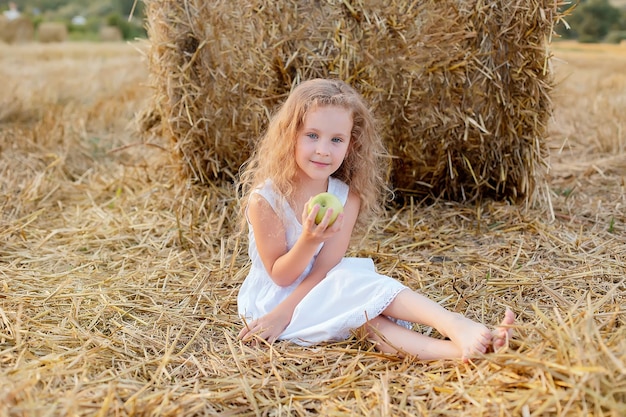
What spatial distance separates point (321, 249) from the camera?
227cm

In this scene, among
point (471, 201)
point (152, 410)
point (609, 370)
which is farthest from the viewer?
point (471, 201)

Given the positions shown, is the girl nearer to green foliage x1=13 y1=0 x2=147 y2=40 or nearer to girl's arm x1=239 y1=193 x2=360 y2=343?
girl's arm x1=239 y1=193 x2=360 y2=343

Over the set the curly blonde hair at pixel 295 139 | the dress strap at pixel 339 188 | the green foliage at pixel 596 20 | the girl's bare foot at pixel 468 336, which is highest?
the green foliage at pixel 596 20

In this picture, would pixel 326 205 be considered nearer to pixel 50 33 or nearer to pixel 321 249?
pixel 321 249

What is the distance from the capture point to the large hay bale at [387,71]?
2.82 metres

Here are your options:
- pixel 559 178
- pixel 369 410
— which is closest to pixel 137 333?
pixel 369 410

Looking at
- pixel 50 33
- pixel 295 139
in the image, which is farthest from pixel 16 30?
pixel 295 139

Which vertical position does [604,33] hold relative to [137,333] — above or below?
above

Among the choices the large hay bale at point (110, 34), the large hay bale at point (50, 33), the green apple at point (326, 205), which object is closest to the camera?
the green apple at point (326, 205)

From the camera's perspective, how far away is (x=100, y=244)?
9.94 ft

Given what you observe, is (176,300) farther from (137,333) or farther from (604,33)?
(604,33)

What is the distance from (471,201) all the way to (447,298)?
1.02 metres

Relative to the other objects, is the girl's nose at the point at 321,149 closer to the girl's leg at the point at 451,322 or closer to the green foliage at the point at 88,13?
the girl's leg at the point at 451,322

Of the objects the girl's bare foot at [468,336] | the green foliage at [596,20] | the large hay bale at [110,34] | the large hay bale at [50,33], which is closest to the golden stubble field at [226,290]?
the girl's bare foot at [468,336]
